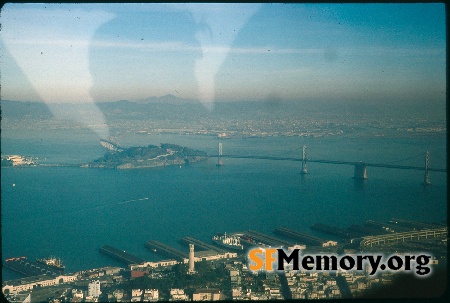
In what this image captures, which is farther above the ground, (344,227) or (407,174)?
(407,174)

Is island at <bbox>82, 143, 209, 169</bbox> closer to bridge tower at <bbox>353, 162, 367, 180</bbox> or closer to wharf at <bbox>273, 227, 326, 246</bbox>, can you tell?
wharf at <bbox>273, 227, 326, 246</bbox>

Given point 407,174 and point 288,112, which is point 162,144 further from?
point 407,174

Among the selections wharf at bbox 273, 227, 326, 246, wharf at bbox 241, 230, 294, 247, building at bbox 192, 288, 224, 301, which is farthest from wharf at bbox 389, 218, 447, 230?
building at bbox 192, 288, 224, 301

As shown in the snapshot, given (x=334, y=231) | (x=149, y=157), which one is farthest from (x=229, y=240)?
(x=149, y=157)

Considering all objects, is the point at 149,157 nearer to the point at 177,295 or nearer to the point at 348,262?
the point at 177,295

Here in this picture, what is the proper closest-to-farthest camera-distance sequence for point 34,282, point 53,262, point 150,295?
point 150,295, point 34,282, point 53,262

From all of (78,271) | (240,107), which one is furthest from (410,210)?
(78,271)

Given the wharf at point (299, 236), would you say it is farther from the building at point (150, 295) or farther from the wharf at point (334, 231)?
the building at point (150, 295)
